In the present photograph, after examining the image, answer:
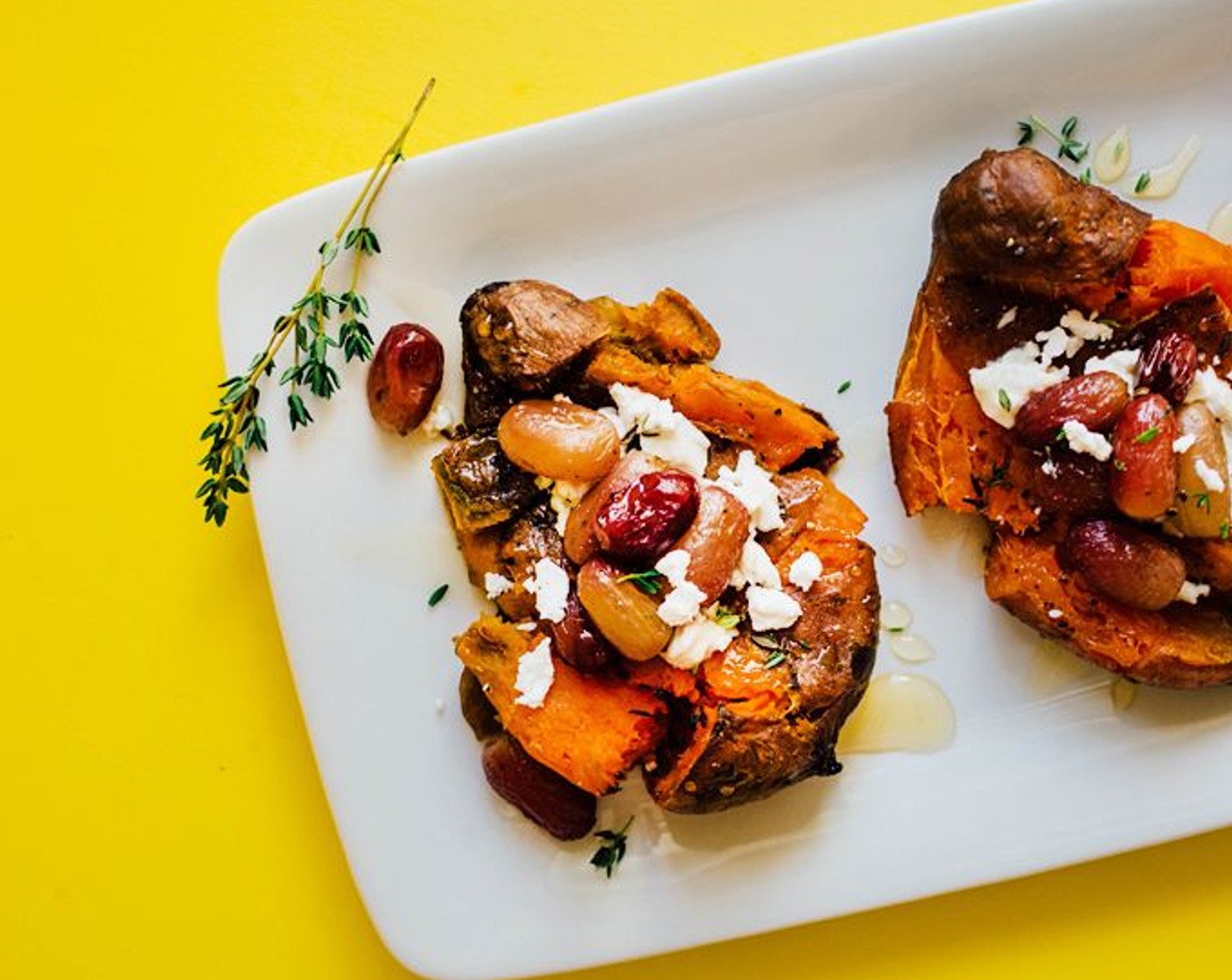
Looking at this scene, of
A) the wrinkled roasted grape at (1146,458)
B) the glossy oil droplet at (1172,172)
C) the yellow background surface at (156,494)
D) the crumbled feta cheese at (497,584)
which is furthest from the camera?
the yellow background surface at (156,494)

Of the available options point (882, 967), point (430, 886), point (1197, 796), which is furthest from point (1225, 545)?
point (430, 886)

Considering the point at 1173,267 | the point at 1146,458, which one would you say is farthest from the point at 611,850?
the point at 1173,267

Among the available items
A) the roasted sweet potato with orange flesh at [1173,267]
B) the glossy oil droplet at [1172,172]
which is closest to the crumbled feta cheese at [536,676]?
the roasted sweet potato with orange flesh at [1173,267]

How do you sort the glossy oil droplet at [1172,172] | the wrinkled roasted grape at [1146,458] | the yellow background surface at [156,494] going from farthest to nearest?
1. the yellow background surface at [156,494]
2. the glossy oil droplet at [1172,172]
3. the wrinkled roasted grape at [1146,458]

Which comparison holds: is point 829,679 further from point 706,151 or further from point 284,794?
point 284,794

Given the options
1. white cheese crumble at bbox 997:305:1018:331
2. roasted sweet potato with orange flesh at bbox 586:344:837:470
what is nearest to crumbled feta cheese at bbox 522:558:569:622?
roasted sweet potato with orange flesh at bbox 586:344:837:470

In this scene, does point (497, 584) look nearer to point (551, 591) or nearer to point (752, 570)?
point (551, 591)

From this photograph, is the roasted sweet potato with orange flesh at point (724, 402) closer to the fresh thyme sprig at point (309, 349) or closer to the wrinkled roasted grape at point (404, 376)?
the wrinkled roasted grape at point (404, 376)
